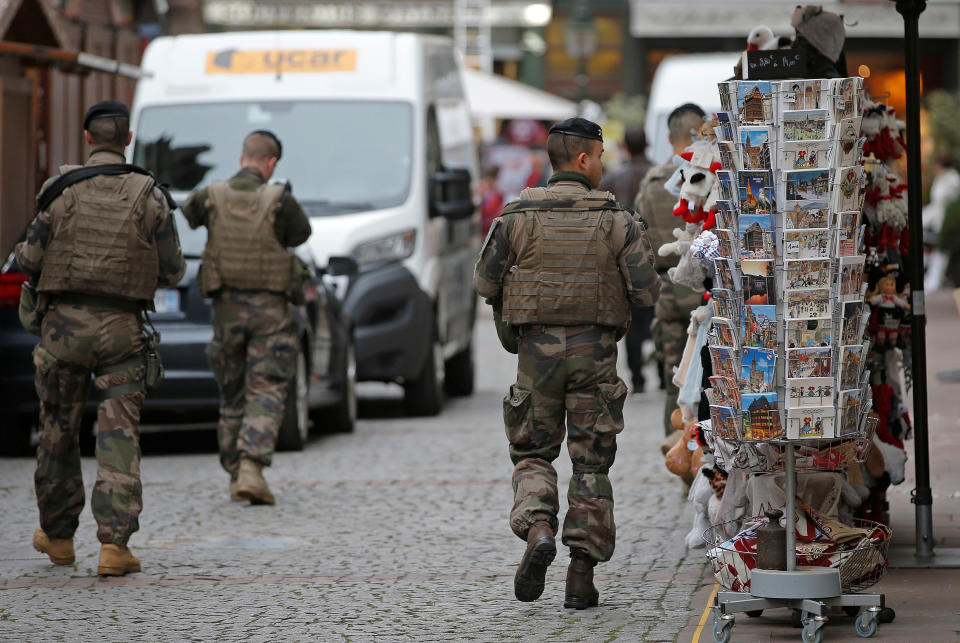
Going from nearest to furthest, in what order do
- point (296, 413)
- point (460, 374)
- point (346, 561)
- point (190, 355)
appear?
point (346, 561) < point (190, 355) < point (296, 413) < point (460, 374)

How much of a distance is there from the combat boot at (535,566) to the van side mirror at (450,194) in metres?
6.64

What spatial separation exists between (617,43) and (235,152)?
88.1 ft

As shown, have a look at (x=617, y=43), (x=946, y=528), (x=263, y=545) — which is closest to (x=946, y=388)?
(x=946, y=528)

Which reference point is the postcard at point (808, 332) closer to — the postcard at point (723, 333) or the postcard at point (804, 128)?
the postcard at point (723, 333)

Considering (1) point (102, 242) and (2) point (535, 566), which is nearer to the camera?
(2) point (535, 566)

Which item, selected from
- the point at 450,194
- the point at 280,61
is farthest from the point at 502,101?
the point at 450,194

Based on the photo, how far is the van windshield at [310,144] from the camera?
41.7ft

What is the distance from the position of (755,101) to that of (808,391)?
37.2 inches

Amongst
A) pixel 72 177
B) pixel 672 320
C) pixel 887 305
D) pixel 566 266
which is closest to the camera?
pixel 566 266

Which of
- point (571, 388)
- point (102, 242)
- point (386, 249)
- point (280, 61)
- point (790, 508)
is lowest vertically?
point (790, 508)

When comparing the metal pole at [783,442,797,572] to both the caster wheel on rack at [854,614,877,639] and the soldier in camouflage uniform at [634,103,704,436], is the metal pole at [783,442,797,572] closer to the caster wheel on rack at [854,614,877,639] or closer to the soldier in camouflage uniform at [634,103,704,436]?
the caster wheel on rack at [854,614,877,639]

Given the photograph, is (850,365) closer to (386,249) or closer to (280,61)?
(386,249)

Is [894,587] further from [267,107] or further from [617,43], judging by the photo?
[617,43]

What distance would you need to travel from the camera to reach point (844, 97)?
5.77 metres
